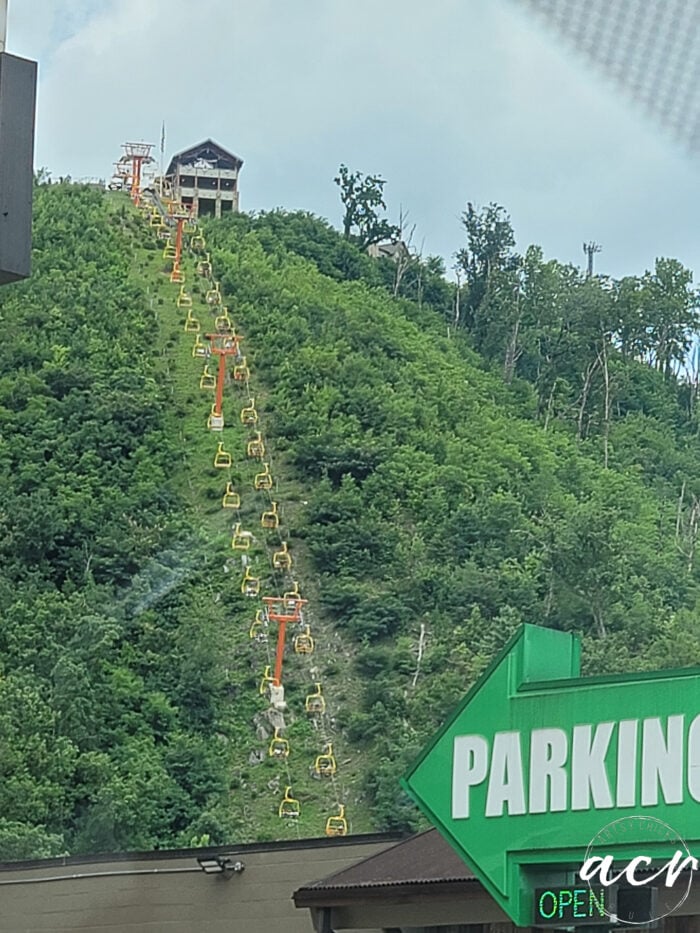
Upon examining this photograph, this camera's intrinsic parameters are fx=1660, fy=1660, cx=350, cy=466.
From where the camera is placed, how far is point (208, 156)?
4381cm

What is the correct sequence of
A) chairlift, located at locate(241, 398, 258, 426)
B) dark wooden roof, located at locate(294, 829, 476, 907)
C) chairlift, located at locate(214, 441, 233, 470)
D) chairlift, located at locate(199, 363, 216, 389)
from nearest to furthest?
dark wooden roof, located at locate(294, 829, 476, 907)
chairlift, located at locate(214, 441, 233, 470)
chairlift, located at locate(241, 398, 258, 426)
chairlift, located at locate(199, 363, 216, 389)

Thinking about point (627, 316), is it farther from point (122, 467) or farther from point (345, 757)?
point (345, 757)

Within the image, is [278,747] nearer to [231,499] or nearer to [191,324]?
[231,499]

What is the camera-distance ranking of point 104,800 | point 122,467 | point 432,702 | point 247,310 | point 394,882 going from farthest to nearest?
point 247,310 → point 122,467 → point 432,702 → point 104,800 → point 394,882

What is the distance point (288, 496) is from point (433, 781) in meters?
23.8

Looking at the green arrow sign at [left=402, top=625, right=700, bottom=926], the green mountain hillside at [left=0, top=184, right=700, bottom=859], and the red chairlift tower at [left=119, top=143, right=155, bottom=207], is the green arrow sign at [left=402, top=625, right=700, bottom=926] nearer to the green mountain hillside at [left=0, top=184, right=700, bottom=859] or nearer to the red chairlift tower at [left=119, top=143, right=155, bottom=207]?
the green mountain hillside at [left=0, top=184, right=700, bottom=859]

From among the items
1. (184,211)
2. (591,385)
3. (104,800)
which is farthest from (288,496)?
(184,211)

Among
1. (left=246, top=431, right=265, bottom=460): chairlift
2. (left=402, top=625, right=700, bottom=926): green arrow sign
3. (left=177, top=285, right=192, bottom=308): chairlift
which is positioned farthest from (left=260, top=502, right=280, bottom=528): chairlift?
(left=402, top=625, right=700, bottom=926): green arrow sign

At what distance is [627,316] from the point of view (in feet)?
108

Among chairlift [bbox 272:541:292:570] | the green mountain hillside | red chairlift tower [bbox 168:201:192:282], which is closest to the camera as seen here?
the green mountain hillside

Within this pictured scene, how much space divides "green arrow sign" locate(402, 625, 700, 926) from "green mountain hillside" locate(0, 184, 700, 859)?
15.0m

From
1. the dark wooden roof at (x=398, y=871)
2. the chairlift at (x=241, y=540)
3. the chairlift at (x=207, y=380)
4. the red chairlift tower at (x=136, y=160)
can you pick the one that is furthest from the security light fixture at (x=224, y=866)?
the red chairlift tower at (x=136, y=160)

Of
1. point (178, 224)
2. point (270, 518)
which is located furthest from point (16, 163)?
point (178, 224)

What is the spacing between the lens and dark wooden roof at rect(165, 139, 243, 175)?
141 feet
